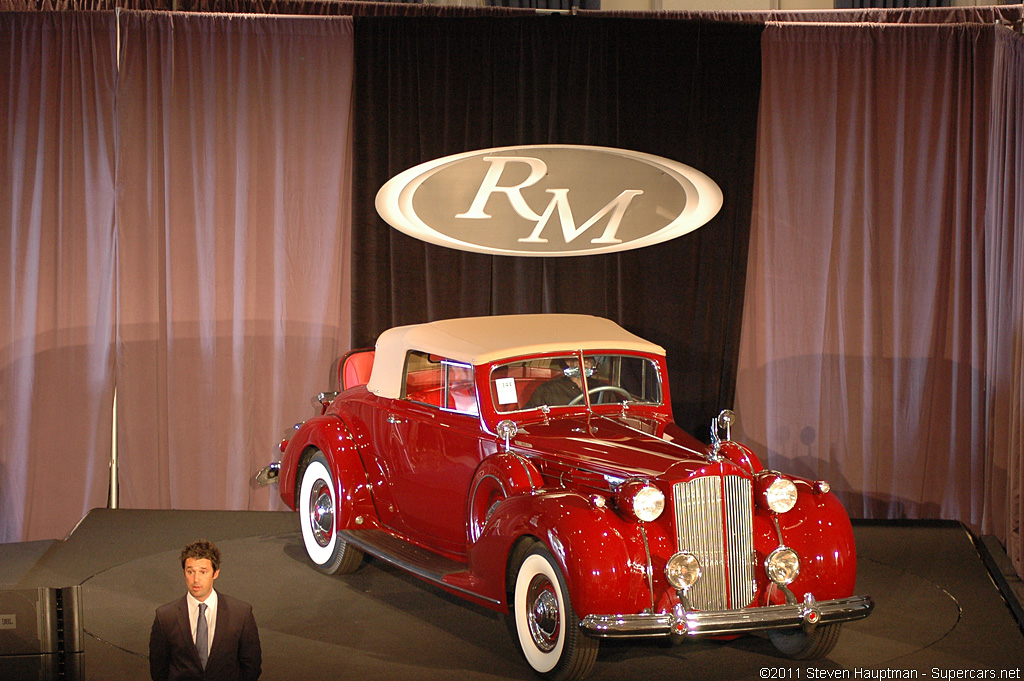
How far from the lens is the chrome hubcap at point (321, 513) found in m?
5.18

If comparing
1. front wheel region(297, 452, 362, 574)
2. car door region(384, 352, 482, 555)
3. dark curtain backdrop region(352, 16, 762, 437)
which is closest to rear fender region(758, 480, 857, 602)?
car door region(384, 352, 482, 555)

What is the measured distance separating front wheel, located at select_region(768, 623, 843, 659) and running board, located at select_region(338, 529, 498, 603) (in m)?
1.13

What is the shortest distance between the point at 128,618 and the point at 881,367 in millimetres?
4645

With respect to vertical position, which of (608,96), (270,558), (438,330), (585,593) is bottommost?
(270,558)

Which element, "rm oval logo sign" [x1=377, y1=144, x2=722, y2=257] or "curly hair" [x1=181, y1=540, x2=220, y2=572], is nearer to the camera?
"curly hair" [x1=181, y1=540, x2=220, y2=572]

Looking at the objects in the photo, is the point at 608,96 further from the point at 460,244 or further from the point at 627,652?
the point at 627,652

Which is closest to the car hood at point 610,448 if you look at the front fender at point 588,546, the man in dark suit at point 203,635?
the front fender at point 588,546

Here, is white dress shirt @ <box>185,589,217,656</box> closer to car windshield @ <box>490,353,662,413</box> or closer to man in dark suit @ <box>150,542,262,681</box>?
man in dark suit @ <box>150,542,262,681</box>

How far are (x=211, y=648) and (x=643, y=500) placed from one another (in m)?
1.51

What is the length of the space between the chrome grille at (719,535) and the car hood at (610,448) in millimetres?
75

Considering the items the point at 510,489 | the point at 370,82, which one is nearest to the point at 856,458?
the point at 510,489

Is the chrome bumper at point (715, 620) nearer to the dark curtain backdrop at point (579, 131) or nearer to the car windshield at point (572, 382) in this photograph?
the car windshield at point (572, 382)

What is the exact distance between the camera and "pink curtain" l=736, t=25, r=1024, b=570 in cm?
636

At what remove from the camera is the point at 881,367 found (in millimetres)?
6488
